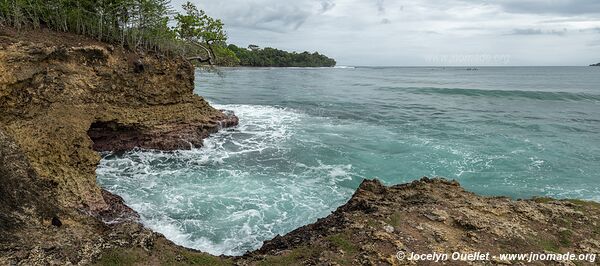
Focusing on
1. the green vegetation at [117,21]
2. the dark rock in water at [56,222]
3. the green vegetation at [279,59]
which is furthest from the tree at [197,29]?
the green vegetation at [279,59]

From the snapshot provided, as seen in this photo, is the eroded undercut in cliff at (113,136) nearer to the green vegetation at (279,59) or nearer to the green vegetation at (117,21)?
the green vegetation at (117,21)

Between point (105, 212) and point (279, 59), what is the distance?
137099 mm

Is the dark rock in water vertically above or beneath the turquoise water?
above

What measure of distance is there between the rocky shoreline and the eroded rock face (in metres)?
0.03

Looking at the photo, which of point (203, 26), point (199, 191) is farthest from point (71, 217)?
point (203, 26)

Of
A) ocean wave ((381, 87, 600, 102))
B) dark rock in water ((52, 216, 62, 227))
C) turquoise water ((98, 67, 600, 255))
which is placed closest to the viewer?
dark rock in water ((52, 216, 62, 227))

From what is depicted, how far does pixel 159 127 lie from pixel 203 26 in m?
7.41

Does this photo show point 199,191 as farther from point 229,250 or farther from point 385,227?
point 385,227

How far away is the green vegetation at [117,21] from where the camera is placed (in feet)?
54.0

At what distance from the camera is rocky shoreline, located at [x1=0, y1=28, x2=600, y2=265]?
6227 millimetres

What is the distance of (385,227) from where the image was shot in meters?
Answer: 7.25

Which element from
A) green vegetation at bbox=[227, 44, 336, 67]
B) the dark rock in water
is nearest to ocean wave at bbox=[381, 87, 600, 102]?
the dark rock in water

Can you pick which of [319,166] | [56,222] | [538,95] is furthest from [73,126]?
[538,95]

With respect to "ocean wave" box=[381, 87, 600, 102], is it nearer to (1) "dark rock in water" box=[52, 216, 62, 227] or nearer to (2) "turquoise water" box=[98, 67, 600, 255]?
(2) "turquoise water" box=[98, 67, 600, 255]
